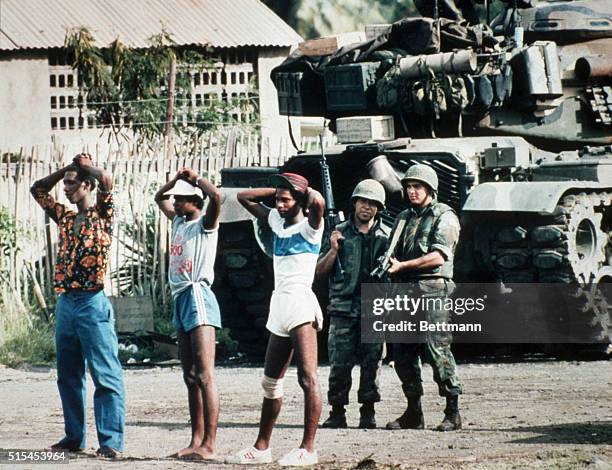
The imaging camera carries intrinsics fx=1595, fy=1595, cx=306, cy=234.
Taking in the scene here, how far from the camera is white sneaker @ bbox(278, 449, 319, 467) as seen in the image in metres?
8.46

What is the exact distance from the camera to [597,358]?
14.0m

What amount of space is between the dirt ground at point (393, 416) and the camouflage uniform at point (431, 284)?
0.37 m

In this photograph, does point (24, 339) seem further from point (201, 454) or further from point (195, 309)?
point (201, 454)

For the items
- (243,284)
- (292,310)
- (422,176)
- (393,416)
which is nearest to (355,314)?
(393,416)

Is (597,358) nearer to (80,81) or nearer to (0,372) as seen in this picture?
(0,372)

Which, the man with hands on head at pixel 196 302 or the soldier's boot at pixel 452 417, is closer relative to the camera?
the man with hands on head at pixel 196 302

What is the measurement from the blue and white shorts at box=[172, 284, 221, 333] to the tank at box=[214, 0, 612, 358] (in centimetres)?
435

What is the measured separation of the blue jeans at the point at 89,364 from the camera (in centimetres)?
889

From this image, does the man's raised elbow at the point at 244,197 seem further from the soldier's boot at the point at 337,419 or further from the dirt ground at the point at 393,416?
the soldier's boot at the point at 337,419

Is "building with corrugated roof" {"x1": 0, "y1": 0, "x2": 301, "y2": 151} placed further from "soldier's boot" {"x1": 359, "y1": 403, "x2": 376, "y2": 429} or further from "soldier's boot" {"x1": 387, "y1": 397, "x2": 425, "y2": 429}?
"soldier's boot" {"x1": 387, "y1": 397, "x2": 425, "y2": 429}

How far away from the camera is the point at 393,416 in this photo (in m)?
10.8

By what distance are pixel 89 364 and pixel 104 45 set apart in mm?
15437

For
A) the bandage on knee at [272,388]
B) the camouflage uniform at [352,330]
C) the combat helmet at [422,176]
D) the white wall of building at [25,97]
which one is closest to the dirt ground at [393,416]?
the camouflage uniform at [352,330]

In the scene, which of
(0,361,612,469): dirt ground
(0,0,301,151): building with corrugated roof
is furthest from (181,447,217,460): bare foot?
(0,0,301,151): building with corrugated roof
